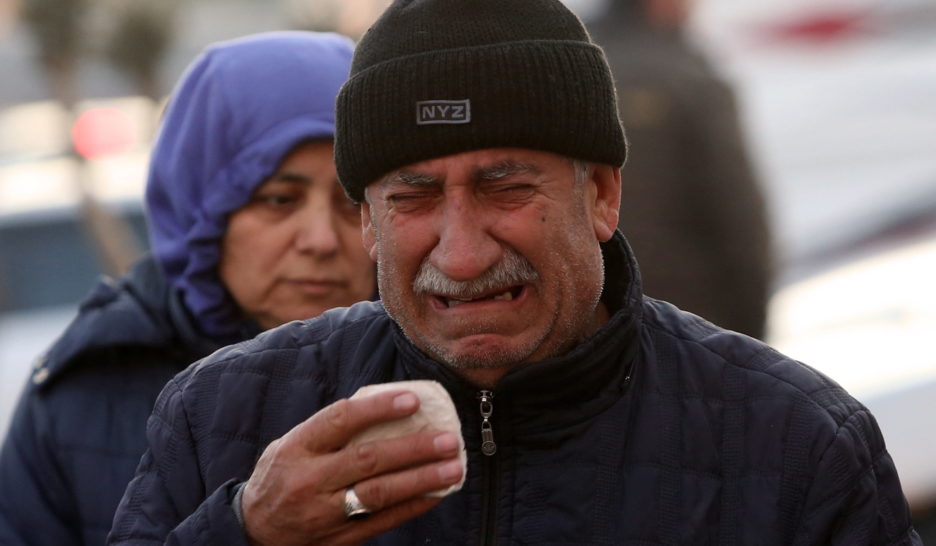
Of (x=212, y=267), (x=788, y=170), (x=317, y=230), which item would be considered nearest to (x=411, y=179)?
(x=317, y=230)

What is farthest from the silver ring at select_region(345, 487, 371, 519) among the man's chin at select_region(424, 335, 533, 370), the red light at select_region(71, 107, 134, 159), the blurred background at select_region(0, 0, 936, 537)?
the red light at select_region(71, 107, 134, 159)

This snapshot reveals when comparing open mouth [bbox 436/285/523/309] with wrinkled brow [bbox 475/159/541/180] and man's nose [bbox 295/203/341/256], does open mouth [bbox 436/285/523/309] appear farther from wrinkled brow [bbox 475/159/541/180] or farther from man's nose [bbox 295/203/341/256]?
man's nose [bbox 295/203/341/256]

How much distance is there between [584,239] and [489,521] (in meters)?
0.46

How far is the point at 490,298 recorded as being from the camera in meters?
2.34

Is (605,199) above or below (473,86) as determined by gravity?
below

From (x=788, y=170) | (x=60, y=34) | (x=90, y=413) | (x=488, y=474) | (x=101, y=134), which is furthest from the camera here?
(x=60, y=34)

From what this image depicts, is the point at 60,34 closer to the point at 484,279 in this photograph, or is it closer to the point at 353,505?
the point at 484,279

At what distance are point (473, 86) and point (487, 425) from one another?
500mm

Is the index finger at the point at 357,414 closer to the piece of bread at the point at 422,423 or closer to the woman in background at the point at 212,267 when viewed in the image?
the piece of bread at the point at 422,423

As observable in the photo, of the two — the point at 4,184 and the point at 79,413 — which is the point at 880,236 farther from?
the point at 79,413

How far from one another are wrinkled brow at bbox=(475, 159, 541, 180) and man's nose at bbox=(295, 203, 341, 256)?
2.96ft

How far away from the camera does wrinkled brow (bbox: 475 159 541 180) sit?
234 centimetres

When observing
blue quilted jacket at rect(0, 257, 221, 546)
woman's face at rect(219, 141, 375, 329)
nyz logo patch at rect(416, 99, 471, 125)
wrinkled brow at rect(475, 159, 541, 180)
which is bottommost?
blue quilted jacket at rect(0, 257, 221, 546)

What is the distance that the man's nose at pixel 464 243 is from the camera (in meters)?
2.29
